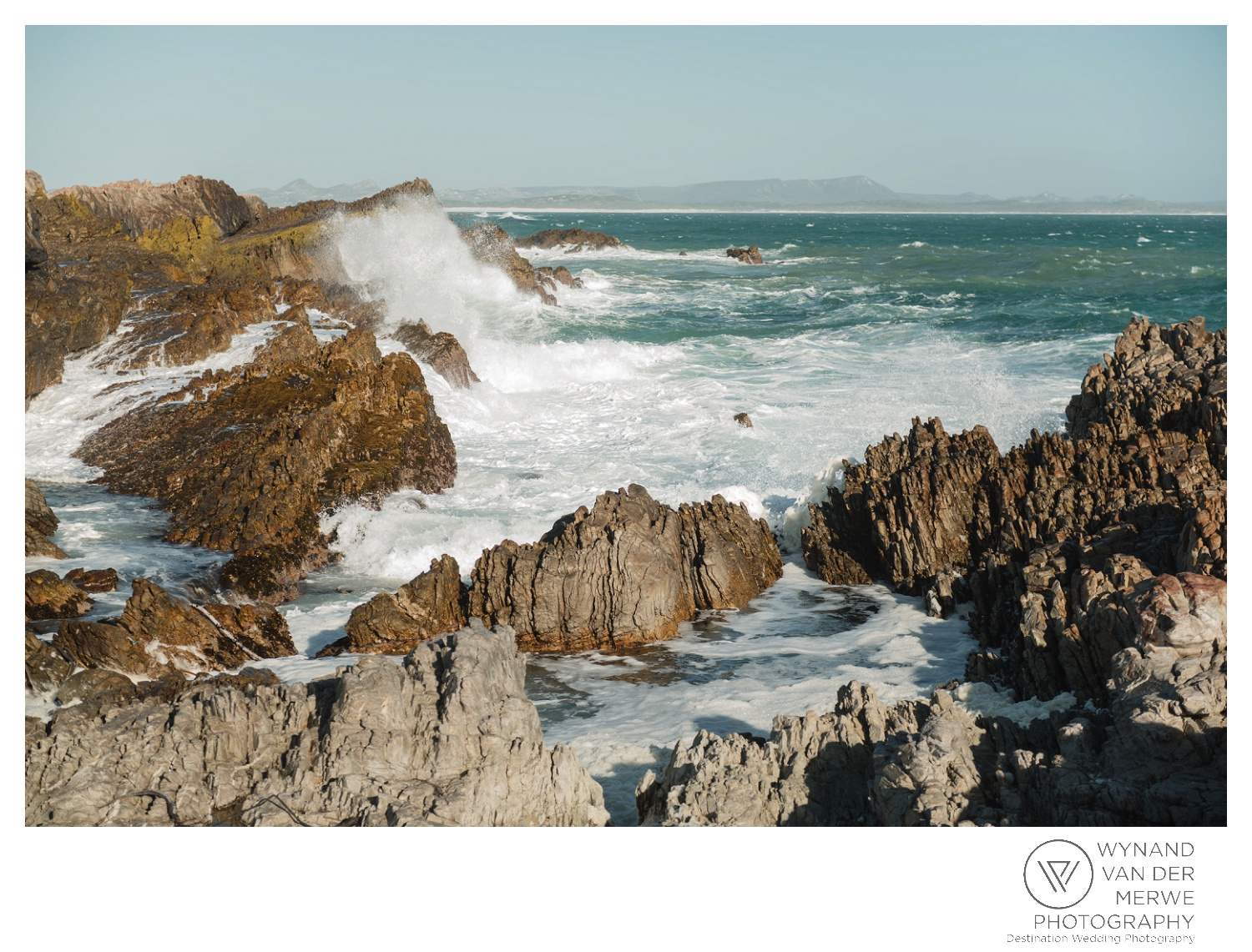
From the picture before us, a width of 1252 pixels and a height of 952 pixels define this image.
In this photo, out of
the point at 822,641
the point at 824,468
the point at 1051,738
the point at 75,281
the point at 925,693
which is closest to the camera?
the point at 1051,738

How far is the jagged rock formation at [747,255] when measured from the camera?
50.9 m

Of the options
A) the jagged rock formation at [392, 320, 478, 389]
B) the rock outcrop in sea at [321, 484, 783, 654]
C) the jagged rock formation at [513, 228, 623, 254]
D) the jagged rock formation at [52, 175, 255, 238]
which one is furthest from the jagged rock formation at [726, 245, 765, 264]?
the rock outcrop in sea at [321, 484, 783, 654]

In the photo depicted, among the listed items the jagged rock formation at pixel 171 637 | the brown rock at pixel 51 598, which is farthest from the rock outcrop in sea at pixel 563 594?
the brown rock at pixel 51 598

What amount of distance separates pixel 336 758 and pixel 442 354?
470 inches

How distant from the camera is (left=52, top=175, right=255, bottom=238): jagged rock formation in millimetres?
23688

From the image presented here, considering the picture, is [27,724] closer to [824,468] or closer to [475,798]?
[475,798]

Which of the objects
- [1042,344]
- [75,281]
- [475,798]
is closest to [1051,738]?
[475,798]

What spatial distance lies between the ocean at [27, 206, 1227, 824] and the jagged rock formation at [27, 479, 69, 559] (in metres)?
0.13

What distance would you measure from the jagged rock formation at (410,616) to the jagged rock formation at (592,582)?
0.17 metres

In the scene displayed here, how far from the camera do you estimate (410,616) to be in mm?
7605

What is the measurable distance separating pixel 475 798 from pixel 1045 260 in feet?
159

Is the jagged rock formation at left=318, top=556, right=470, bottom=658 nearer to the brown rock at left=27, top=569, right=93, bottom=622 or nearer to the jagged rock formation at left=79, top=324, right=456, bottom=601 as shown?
the jagged rock formation at left=79, top=324, right=456, bottom=601
